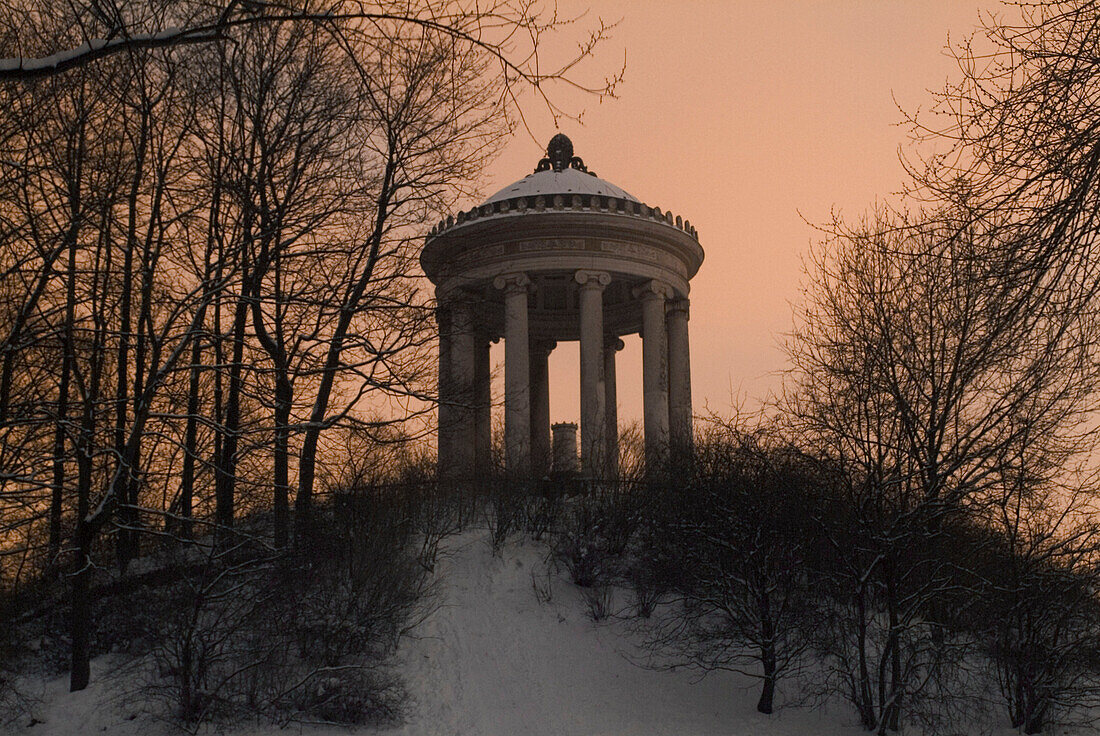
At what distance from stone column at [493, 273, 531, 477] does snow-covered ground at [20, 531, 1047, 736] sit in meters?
7.63

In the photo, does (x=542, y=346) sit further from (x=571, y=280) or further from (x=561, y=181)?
(x=561, y=181)

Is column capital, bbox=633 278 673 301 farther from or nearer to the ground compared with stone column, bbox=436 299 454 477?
farther from the ground

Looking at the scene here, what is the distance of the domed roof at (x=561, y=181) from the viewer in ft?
103

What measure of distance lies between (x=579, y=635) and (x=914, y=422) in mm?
7735

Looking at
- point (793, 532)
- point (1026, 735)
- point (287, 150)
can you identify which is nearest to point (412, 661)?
point (793, 532)

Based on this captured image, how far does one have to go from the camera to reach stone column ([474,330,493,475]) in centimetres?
2594

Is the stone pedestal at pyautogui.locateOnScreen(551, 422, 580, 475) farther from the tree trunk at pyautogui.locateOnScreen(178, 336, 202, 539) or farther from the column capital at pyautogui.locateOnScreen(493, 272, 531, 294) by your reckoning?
the tree trunk at pyautogui.locateOnScreen(178, 336, 202, 539)

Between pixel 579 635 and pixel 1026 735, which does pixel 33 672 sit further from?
pixel 1026 735

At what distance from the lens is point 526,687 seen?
17156 mm

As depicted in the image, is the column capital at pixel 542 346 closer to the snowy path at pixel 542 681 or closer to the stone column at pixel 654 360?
the stone column at pixel 654 360

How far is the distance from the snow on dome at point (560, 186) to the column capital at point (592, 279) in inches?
100

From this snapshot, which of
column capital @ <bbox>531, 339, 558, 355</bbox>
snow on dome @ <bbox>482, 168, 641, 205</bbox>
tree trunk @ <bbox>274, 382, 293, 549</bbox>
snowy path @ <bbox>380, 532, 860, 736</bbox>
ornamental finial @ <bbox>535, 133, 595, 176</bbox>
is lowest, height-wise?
snowy path @ <bbox>380, 532, 860, 736</bbox>

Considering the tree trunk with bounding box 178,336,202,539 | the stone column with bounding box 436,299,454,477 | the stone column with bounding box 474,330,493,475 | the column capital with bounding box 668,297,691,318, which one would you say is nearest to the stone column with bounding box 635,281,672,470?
the column capital with bounding box 668,297,691,318

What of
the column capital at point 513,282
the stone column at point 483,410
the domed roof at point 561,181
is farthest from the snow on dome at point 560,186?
the stone column at point 483,410
